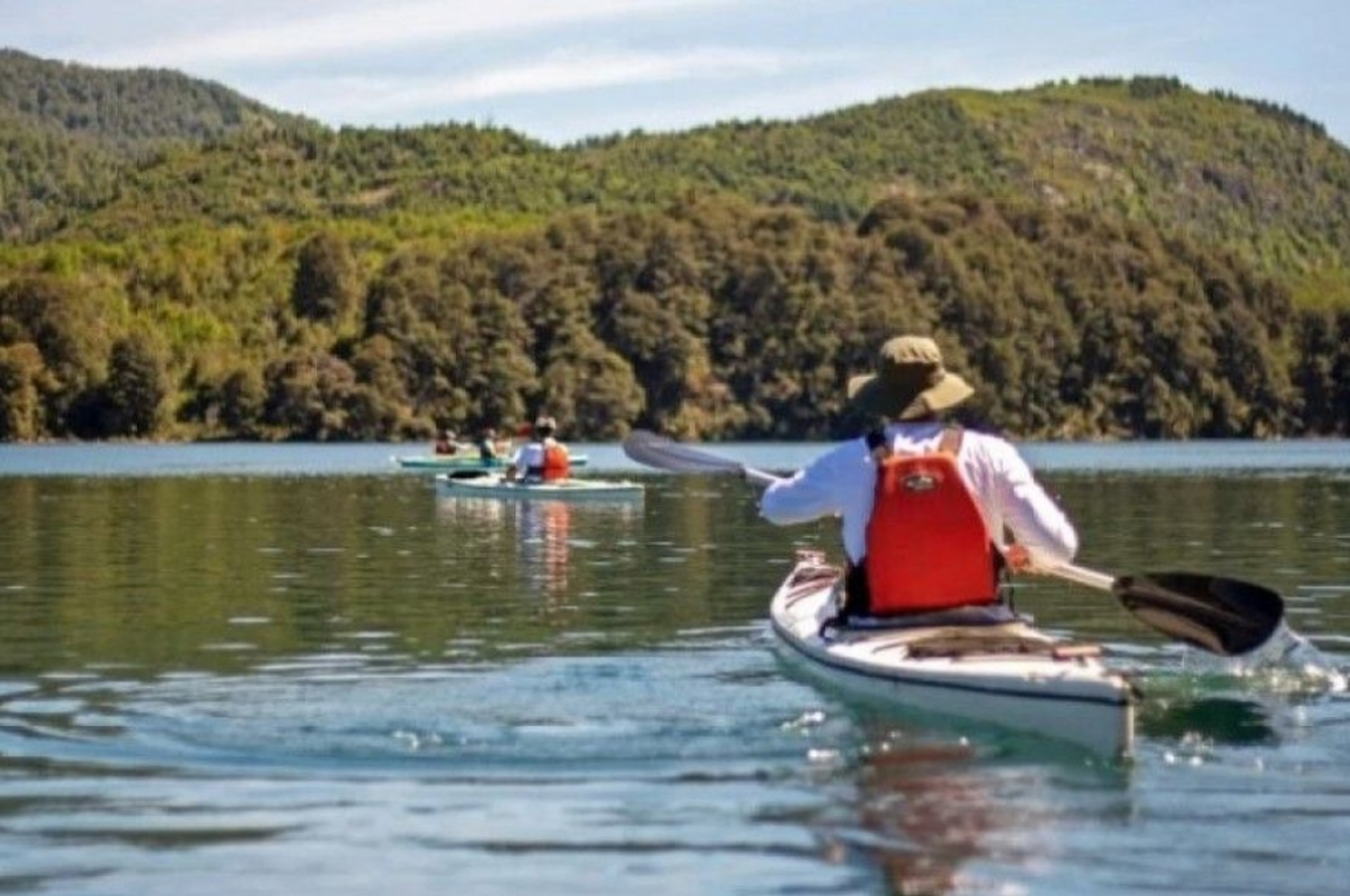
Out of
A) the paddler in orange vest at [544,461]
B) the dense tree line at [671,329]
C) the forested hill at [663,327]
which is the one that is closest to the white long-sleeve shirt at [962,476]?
the paddler in orange vest at [544,461]

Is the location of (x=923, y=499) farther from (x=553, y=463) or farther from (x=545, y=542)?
(x=553, y=463)

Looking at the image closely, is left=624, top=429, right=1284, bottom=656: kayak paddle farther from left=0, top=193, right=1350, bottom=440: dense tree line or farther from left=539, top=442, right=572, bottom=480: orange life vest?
left=0, top=193, right=1350, bottom=440: dense tree line

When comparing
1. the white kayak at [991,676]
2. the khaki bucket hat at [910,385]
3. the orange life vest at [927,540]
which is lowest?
the white kayak at [991,676]

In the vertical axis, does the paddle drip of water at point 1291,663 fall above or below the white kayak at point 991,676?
below

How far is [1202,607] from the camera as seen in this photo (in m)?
16.3

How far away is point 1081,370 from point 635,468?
84411 millimetres

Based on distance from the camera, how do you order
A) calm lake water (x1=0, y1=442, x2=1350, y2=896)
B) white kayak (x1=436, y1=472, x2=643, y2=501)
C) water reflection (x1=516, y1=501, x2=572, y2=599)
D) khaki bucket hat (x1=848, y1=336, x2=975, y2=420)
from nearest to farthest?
1. calm lake water (x1=0, y1=442, x2=1350, y2=896)
2. khaki bucket hat (x1=848, y1=336, x2=975, y2=420)
3. water reflection (x1=516, y1=501, x2=572, y2=599)
4. white kayak (x1=436, y1=472, x2=643, y2=501)

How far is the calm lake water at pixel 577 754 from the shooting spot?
34.2ft

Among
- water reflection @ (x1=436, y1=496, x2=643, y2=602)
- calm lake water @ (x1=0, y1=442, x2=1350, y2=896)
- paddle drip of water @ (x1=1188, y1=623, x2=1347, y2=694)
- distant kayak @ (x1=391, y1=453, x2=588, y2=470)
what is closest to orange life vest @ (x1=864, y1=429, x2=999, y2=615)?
calm lake water @ (x1=0, y1=442, x2=1350, y2=896)

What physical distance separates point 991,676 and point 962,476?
142cm

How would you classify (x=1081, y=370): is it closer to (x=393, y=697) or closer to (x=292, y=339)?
(x=292, y=339)

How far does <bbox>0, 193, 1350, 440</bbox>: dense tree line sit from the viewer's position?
137375 millimetres

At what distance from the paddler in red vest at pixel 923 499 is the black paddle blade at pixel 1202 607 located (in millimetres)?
1791

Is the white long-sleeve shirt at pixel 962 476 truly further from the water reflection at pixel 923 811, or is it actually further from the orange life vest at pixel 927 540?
the water reflection at pixel 923 811
